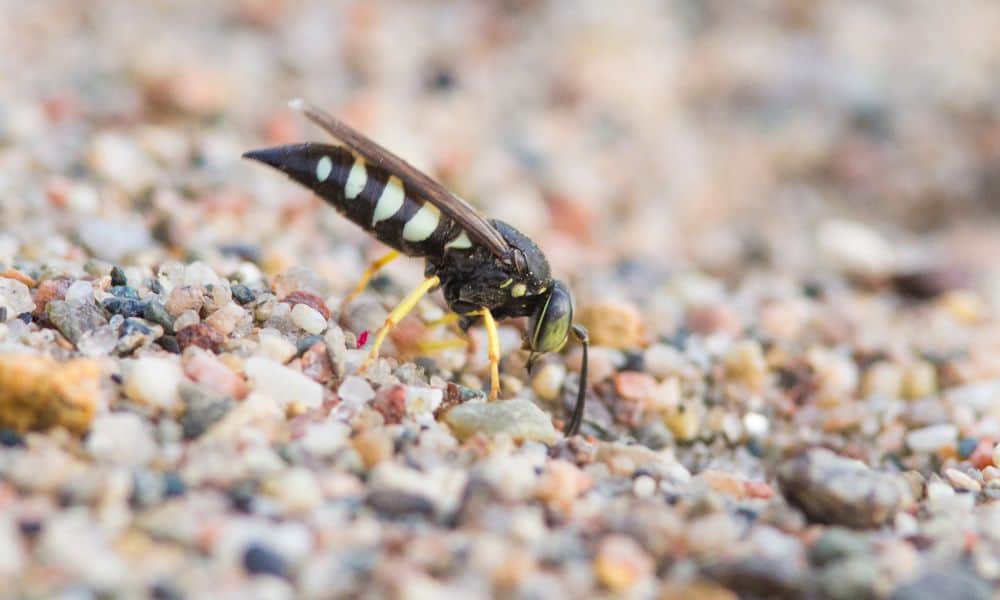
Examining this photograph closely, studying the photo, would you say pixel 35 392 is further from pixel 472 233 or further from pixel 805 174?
pixel 805 174

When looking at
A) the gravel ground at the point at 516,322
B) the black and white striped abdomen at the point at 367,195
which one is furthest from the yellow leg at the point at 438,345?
the black and white striped abdomen at the point at 367,195

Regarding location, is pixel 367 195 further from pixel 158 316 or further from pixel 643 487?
pixel 643 487

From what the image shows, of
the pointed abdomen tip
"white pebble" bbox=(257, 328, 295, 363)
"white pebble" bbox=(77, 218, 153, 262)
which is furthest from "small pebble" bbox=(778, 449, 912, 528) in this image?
"white pebble" bbox=(77, 218, 153, 262)

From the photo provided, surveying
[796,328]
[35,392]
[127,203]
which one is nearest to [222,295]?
[35,392]

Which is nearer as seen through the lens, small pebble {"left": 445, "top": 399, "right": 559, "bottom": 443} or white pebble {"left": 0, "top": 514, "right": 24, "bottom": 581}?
white pebble {"left": 0, "top": 514, "right": 24, "bottom": 581}

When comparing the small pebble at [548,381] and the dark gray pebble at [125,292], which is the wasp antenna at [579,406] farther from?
the dark gray pebble at [125,292]

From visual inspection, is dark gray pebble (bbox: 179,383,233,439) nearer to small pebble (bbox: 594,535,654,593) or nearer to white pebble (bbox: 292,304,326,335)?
white pebble (bbox: 292,304,326,335)

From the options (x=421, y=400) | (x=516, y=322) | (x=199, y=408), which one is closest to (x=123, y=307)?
(x=199, y=408)
